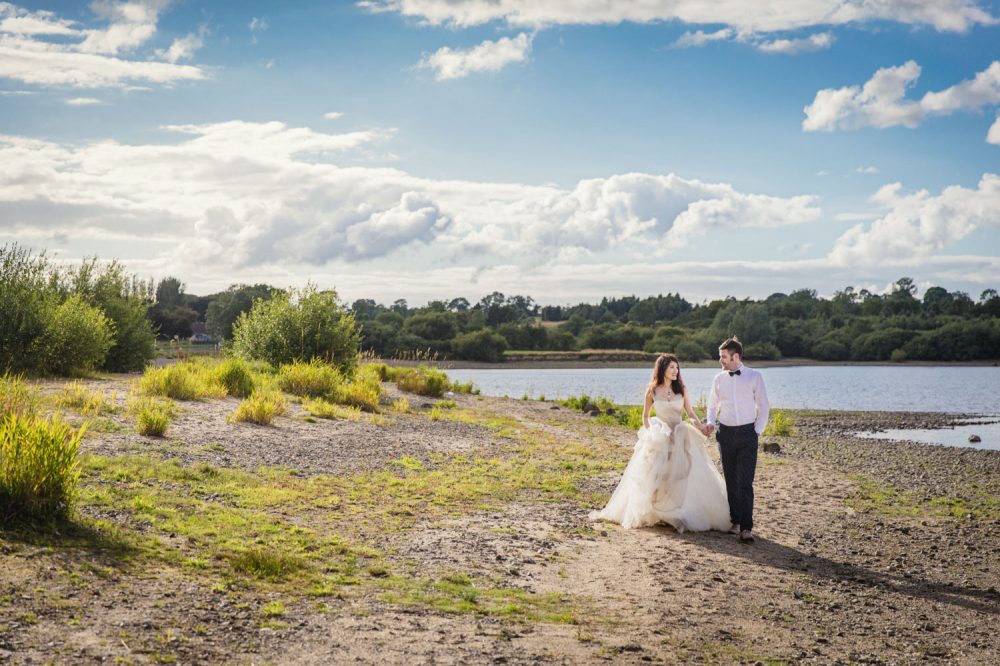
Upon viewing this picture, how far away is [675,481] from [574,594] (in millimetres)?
3217

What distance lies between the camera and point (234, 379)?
69.1 ft

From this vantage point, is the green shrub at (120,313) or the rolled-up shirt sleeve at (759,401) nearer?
the rolled-up shirt sleeve at (759,401)

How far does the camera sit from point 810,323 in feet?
361

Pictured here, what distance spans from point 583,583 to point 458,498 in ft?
13.6

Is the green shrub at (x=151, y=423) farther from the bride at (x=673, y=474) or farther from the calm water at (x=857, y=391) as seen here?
the calm water at (x=857, y=391)

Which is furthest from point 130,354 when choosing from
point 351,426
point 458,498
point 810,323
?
point 810,323

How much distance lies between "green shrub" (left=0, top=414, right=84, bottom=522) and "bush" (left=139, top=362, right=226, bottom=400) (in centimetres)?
1096

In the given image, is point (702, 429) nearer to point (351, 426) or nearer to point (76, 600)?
point (76, 600)

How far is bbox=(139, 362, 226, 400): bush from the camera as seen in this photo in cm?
1858

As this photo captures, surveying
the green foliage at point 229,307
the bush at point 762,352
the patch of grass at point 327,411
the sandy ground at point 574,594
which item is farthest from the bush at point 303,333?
the bush at point 762,352

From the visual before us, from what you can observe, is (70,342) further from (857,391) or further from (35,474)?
(857,391)

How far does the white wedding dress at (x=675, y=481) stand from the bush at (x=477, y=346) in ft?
266

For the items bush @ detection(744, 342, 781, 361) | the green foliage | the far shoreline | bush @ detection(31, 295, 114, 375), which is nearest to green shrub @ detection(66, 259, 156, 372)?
bush @ detection(31, 295, 114, 375)

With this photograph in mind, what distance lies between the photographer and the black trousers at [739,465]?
9.78 meters
